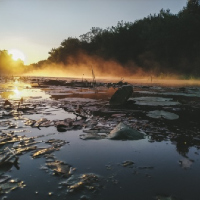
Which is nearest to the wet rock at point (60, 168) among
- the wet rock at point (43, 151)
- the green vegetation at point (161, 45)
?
the wet rock at point (43, 151)

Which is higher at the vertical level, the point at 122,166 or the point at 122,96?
the point at 122,96

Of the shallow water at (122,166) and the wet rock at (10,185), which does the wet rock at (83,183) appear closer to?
the shallow water at (122,166)

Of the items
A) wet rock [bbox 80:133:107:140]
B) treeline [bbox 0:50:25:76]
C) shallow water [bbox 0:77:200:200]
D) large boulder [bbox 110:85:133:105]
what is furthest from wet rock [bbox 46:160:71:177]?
treeline [bbox 0:50:25:76]

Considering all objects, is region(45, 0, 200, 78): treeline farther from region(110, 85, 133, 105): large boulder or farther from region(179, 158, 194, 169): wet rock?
region(179, 158, 194, 169): wet rock

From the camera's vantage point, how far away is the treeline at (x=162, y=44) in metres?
37.8

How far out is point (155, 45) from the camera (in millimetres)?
41219

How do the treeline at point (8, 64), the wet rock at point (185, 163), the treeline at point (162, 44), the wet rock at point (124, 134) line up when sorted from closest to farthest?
the wet rock at point (185, 163), the wet rock at point (124, 134), the treeline at point (162, 44), the treeline at point (8, 64)

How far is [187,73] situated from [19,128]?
37212mm

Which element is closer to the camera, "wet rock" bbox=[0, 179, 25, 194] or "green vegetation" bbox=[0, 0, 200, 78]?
"wet rock" bbox=[0, 179, 25, 194]

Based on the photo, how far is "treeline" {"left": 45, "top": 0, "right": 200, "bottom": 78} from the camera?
124 ft

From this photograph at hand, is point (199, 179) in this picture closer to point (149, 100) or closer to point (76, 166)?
point (76, 166)

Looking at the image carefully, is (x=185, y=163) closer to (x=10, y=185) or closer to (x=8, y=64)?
(x=10, y=185)

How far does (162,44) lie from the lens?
4069 cm

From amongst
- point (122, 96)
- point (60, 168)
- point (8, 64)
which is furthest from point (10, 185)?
point (8, 64)
